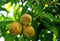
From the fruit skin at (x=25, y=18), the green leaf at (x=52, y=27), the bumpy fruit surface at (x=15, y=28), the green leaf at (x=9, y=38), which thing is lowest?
the green leaf at (x=9, y=38)

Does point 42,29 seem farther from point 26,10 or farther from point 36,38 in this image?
point 26,10

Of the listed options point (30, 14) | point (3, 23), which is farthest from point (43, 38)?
point (3, 23)

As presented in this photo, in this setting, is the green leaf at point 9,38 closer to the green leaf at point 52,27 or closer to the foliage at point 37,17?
the foliage at point 37,17

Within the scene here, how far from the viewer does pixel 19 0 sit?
1314 mm

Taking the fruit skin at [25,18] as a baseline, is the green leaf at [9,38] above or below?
below

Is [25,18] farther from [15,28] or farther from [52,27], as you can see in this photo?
[52,27]

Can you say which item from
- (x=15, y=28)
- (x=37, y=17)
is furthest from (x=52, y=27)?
(x=15, y=28)

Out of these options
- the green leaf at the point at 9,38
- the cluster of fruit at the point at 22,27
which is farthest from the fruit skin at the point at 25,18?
the green leaf at the point at 9,38

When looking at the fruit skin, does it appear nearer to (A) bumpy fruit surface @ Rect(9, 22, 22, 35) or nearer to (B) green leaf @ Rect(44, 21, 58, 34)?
(A) bumpy fruit surface @ Rect(9, 22, 22, 35)

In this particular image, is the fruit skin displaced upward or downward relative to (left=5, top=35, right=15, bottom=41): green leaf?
upward

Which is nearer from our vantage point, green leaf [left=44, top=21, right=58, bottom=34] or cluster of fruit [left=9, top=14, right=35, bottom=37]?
cluster of fruit [left=9, top=14, right=35, bottom=37]

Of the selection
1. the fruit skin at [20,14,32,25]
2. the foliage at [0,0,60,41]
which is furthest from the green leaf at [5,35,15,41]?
the fruit skin at [20,14,32,25]

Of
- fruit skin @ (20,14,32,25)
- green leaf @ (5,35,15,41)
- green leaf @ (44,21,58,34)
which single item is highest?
fruit skin @ (20,14,32,25)

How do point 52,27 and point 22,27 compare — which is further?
point 52,27
